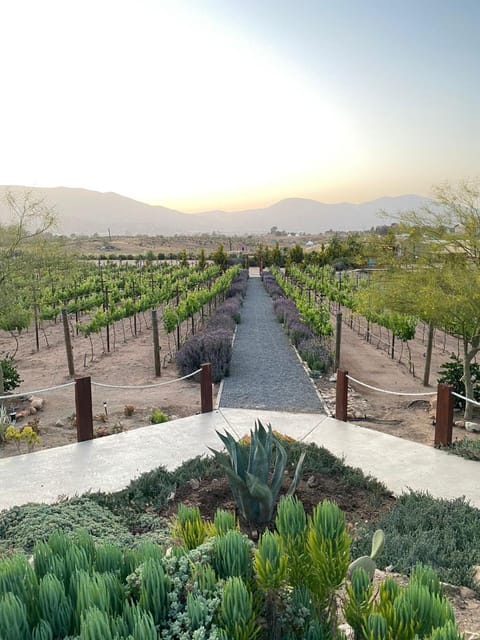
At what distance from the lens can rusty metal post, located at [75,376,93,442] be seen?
574 cm

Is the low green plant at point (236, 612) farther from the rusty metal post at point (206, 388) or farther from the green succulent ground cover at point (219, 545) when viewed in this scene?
the rusty metal post at point (206, 388)

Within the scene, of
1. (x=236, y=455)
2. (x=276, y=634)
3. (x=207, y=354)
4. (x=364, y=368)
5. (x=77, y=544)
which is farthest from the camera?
(x=364, y=368)

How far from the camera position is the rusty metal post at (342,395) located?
21.6 ft

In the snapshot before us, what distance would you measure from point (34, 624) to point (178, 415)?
5.62 meters

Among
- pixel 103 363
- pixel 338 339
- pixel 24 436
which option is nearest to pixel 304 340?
pixel 338 339

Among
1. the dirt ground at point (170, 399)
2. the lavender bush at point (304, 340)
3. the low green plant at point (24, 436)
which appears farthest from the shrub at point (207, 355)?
the low green plant at point (24, 436)

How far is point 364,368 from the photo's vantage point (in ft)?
37.6

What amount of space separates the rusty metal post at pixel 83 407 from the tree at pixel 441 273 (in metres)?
4.43

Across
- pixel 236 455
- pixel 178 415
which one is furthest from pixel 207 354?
pixel 236 455

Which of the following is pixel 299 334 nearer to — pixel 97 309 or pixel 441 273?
pixel 441 273

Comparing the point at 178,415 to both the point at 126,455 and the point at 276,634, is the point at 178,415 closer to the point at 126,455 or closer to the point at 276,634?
the point at 126,455

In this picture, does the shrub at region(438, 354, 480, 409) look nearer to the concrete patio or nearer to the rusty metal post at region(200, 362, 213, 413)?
the concrete patio

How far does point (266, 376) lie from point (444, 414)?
14.4 ft

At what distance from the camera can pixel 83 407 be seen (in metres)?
5.80
